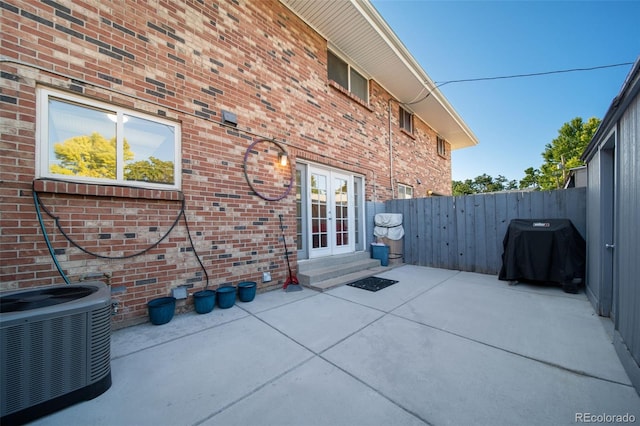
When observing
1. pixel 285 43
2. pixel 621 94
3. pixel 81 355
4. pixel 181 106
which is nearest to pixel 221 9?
pixel 285 43

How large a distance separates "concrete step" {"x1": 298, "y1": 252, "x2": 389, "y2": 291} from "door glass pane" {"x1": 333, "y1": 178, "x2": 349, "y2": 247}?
47 centimetres

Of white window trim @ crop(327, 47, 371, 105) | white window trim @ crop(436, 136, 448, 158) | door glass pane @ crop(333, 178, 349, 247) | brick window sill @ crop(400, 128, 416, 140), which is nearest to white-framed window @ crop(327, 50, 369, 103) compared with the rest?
white window trim @ crop(327, 47, 371, 105)

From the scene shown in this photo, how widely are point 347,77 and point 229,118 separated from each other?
13.0ft

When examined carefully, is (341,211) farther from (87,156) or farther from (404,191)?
(87,156)

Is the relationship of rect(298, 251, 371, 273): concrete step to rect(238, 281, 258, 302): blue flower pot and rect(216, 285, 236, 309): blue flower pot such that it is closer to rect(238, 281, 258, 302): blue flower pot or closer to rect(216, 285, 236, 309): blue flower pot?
rect(238, 281, 258, 302): blue flower pot

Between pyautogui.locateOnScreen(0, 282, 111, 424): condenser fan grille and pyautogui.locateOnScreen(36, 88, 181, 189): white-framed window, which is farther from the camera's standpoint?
pyautogui.locateOnScreen(36, 88, 181, 189): white-framed window

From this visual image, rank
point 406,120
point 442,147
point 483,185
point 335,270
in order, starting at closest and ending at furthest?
point 335,270 < point 406,120 < point 442,147 < point 483,185

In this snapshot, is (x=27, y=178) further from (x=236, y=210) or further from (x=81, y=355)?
(x=236, y=210)

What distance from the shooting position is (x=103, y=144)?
262cm

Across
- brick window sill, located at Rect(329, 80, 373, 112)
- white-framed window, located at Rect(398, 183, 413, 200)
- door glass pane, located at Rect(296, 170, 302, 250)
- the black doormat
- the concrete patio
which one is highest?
brick window sill, located at Rect(329, 80, 373, 112)

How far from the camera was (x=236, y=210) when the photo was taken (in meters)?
3.68

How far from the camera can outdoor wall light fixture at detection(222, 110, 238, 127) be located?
139 inches

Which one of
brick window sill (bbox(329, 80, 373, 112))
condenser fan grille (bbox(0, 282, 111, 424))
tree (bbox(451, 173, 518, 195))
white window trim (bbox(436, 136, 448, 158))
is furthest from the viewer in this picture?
tree (bbox(451, 173, 518, 195))

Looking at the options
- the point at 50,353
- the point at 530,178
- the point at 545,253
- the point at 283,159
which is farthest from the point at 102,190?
the point at 530,178
